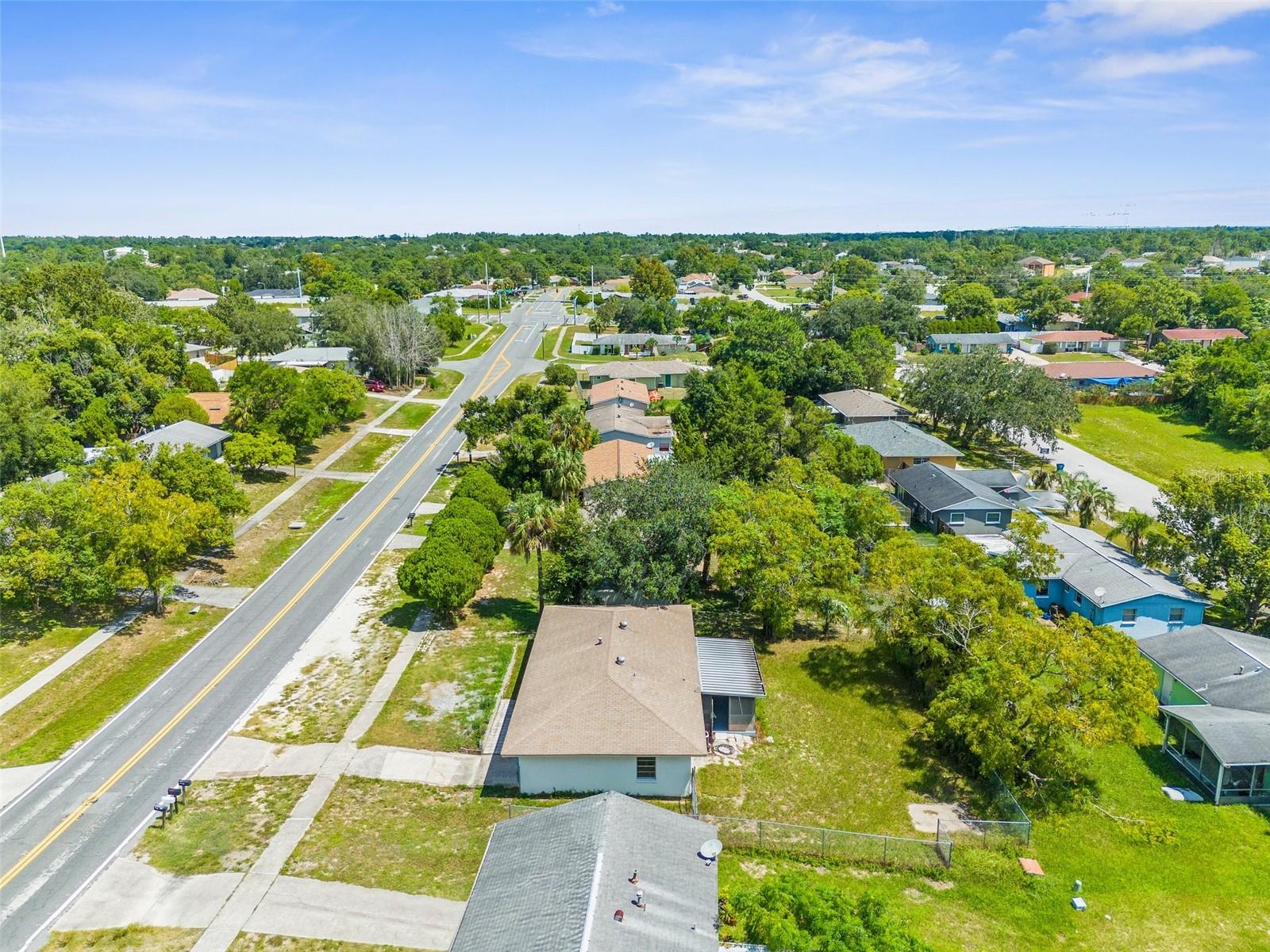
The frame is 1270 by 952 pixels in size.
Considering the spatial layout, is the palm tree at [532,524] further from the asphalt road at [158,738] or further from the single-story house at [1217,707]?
the single-story house at [1217,707]

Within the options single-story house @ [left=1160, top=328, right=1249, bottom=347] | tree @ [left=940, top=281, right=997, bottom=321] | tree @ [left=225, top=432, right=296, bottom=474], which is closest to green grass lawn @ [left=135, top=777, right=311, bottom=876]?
tree @ [left=225, top=432, right=296, bottom=474]

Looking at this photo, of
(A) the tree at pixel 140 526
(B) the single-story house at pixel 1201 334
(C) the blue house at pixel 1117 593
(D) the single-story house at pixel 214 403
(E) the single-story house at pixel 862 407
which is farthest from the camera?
(B) the single-story house at pixel 1201 334

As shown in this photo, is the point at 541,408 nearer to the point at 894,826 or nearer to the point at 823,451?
the point at 823,451

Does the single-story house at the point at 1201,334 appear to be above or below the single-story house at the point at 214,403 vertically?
above

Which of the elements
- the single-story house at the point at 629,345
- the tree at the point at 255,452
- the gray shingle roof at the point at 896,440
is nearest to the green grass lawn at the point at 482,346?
the single-story house at the point at 629,345

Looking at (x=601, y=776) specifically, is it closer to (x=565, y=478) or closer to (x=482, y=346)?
(x=565, y=478)

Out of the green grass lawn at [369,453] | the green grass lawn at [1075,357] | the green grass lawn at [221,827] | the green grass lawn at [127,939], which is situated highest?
the green grass lawn at [1075,357]
